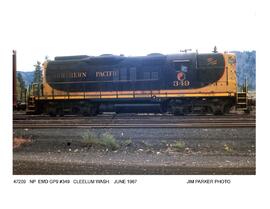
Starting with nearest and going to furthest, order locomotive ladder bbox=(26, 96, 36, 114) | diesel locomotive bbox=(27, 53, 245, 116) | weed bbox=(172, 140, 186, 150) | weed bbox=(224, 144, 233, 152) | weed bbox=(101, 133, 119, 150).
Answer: weed bbox=(224, 144, 233, 152), weed bbox=(172, 140, 186, 150), weed bbox=(101, 133, 119, 150), diesel locomotive bbox=(27, 53, 245, 116), locomotive ladder bbox=(26, 96, 36, 114)

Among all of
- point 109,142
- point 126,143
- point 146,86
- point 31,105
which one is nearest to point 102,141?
point 109,142

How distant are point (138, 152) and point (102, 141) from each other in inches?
36.7

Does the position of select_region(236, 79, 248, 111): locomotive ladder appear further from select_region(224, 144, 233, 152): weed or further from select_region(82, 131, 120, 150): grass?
select_region(82, 131, 120, 150): grass

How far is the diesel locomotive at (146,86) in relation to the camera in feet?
43.9

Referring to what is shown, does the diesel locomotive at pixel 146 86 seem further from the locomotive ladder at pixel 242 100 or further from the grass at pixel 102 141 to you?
Result: the grass at pixel 102 141

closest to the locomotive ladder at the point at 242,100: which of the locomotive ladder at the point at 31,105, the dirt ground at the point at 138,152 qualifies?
the dirt ground at the point at 138,152

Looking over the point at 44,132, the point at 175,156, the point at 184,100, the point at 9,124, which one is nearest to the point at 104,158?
the point at 175,156

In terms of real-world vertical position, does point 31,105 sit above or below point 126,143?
above

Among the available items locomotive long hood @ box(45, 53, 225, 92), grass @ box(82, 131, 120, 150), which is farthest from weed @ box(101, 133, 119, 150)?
locomotive long hood @ box(45, 53, 225, 92)

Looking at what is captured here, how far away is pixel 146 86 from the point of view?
1392cm

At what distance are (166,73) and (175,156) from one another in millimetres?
6316

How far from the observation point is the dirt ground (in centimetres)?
696

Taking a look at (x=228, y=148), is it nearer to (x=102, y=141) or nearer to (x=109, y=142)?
(x=109, y=142)
